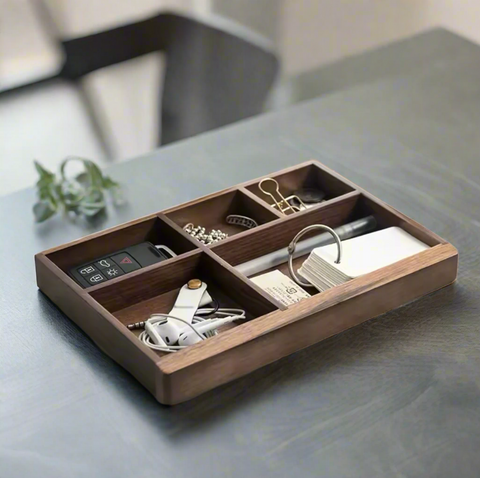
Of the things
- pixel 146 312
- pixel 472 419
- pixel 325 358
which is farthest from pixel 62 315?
pixel 472 419

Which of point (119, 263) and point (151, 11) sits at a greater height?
point (119, 263)

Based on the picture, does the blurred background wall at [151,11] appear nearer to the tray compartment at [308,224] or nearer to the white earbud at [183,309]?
the tray compartment at [308,224]

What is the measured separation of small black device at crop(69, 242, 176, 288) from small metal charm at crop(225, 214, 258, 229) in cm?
13

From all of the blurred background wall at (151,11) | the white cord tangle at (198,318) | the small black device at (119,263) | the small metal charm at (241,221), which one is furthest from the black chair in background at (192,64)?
the white cord tangle at (198,318)

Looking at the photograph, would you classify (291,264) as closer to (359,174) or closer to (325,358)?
(325,358)

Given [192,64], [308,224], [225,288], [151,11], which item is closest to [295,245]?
[308,224]

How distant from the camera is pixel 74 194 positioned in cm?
144

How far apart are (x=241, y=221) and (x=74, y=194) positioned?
291 mm

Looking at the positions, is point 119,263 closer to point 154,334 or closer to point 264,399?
point 154,334

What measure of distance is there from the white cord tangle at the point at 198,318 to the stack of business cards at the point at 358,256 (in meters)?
0.13

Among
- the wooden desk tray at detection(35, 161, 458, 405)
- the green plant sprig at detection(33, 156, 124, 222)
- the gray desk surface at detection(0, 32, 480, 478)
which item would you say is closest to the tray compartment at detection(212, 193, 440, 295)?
the wooden desk tray at detection(35, 161, 458, 405)

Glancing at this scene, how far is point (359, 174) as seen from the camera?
5.07 ft

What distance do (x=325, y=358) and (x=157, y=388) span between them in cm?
22

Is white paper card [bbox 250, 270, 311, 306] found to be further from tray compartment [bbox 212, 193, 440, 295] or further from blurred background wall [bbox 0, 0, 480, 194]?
A: blurred background wall [bbox 0, 0, 480, 194]
